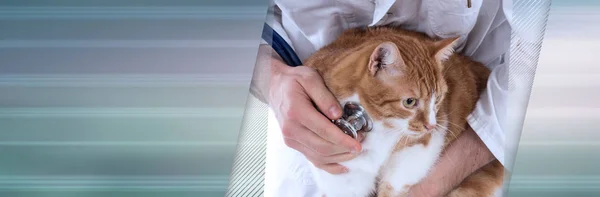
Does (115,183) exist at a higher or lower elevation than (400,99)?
higher

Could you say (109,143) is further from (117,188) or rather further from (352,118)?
(352,118)

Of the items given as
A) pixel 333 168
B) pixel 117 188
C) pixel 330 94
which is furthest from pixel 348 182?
pixel 117 188

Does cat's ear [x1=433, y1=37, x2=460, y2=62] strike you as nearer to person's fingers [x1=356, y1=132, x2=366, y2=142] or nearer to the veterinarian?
the veterinarian

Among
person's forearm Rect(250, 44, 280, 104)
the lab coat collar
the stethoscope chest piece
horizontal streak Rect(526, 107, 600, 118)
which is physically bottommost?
horizontal streak Rect(526, 107, 600, 118)

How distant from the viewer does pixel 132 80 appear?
76cm

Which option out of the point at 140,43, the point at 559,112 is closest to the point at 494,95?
the point at 559,112

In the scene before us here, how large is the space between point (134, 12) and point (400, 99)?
0.34 metres

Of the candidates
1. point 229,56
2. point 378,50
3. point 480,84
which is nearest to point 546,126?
point 480,84

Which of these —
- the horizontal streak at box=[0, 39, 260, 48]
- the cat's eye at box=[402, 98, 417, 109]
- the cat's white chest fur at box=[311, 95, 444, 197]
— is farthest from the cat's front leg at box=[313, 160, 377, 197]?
the horizontal streak at box=[0, 39, 260, 48]

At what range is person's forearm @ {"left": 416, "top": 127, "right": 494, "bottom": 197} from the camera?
32.7 inches

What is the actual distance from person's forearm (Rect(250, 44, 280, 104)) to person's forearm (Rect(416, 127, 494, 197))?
0.80ft

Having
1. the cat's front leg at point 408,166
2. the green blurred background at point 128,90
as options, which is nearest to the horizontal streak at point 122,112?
the green blurred background at point 128,90

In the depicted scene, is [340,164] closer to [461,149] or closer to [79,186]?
[461,149]

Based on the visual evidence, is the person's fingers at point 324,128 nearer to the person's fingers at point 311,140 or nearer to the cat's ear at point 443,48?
the person's fingers at point 311,140
